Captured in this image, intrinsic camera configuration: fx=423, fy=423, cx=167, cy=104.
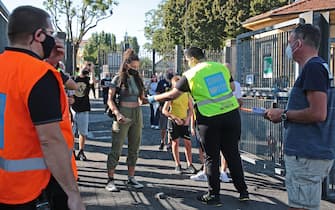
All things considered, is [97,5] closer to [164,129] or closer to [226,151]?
[164,129]

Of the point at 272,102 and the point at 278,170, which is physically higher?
the point at 272,102

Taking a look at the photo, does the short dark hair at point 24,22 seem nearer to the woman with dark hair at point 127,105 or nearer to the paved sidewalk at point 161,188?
the paved sidewalk at point 161,188

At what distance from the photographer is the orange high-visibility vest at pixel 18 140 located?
2285 millimetres

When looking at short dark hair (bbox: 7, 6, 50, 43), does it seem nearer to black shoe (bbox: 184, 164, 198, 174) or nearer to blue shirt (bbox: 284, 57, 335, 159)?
blue shirt (bbox: 284, 57, 335, 159)

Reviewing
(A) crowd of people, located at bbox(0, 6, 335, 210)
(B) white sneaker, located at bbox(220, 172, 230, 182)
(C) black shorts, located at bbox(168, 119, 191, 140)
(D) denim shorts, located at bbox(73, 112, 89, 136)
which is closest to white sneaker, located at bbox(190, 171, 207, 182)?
(B) white sneaker, located at bbox(220, 172, 230, 182)

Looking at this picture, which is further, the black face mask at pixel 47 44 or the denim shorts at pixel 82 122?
the denim shorts at pixel 82 122

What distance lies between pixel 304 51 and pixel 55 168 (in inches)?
91.2

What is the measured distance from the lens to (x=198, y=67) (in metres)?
5.62

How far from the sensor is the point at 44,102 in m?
2.24

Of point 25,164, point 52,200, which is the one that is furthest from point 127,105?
point 25,164

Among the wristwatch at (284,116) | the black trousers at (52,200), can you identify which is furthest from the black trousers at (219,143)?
the black trousers at (52,200)

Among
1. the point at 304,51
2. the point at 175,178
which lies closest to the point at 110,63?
the point at 175,178

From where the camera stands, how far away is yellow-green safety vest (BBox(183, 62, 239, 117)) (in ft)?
18.2

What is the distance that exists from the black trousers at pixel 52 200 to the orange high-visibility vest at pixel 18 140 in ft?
0.13
